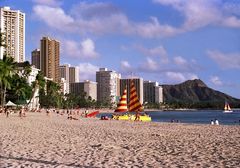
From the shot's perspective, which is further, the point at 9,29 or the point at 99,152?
the point at 9,29

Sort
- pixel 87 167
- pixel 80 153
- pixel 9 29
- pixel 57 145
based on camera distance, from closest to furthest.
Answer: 1. pixel 87 167
2. pixel 80 153
3. pixel 57 145
4. pixel 9 29

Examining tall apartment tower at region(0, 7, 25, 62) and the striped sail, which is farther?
tall apartment tower at region(0, 7, 25, 62)

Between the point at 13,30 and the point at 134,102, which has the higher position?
the point at 13,30

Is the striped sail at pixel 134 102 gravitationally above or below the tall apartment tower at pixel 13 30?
below

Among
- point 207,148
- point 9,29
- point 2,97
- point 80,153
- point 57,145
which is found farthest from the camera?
point 9,29

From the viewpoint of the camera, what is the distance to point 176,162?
11.1 meters

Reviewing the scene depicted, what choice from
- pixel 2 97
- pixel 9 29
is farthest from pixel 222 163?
pixel 9 29

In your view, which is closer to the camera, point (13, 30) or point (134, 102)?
point (134, 102)

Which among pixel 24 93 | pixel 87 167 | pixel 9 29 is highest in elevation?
pixel 9 29

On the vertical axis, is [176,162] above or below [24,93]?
below

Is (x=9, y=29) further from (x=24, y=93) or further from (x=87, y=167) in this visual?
(x=87, y=167)

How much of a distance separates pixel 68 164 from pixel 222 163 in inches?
166

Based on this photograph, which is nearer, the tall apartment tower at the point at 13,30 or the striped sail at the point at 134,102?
the striped sail at the point at 134,102

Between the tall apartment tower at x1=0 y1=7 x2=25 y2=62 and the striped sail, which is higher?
the tall apartment tower at x1=0 y1=7 x2=25 y2=62
